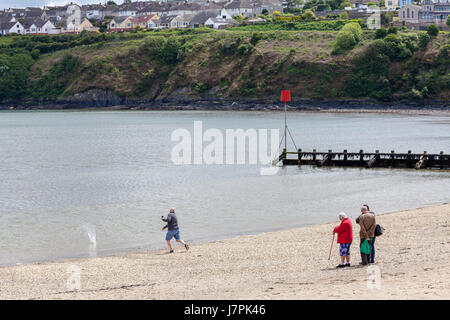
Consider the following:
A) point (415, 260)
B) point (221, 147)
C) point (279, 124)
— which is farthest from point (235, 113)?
point (415, 260)

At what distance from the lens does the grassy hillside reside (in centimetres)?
12356

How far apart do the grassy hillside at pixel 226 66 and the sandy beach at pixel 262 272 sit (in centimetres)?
9665

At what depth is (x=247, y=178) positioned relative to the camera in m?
48.7

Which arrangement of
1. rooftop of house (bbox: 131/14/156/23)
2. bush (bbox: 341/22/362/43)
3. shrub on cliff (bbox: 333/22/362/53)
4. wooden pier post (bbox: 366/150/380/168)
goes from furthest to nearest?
1. rooftop of house (bbox: 131/14/156/23)
2. bush (bbox: 341/22/362/43)
3. shrub on cliff (bbox: 333/22/362/53)
4. wooden pier post (bbox: 366/150/380/168)

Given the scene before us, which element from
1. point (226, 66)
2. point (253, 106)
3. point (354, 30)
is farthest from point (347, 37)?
point (226, 66)

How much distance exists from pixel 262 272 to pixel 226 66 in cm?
12634

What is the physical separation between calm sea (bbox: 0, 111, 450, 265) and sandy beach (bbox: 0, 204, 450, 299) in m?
3.26

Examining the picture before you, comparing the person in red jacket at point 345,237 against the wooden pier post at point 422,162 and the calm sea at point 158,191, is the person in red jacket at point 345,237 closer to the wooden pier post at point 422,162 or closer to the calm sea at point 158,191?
the calm sea at point 158,191

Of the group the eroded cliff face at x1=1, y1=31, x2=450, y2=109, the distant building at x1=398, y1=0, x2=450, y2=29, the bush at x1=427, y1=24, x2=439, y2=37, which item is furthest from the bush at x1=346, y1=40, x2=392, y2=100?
the distant building at x1=398, y1=0, x2=450, y2=29

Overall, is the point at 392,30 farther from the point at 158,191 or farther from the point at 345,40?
the point at 158,191

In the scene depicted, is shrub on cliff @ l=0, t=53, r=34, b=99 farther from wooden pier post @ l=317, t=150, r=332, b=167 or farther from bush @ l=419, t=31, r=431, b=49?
wooden pier post @ l=317, t=150, r=332, b=167

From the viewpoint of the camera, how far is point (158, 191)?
1726 inches

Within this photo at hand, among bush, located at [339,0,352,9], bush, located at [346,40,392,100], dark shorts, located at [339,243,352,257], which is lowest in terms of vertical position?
dark shorts, located at [339,243,352,257]
